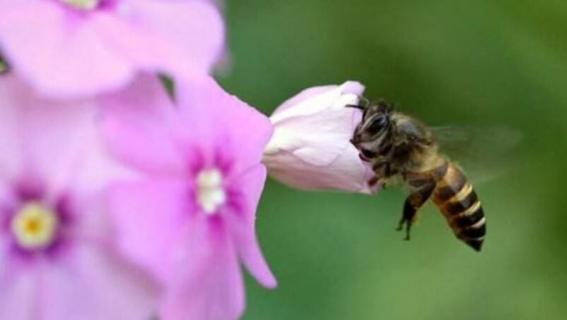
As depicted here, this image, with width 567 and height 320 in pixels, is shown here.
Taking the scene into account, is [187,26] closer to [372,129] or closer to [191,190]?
[191,190]

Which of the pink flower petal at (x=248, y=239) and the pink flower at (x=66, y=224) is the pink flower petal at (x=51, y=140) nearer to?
the pink flower at (x=66, y=224)

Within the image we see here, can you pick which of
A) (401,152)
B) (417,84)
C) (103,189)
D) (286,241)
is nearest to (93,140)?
(103,189)

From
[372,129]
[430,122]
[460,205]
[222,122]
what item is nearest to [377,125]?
[372,129]

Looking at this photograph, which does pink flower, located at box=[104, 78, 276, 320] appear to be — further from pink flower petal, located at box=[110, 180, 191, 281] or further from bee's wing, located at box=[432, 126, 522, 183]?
bee's wing, located at box=[432, 126, 522, 183]

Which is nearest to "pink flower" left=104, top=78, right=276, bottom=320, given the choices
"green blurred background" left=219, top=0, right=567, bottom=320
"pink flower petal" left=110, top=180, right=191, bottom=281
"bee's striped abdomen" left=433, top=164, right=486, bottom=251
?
"pink flower petal" left=110, top=180, right=191, bottom=281

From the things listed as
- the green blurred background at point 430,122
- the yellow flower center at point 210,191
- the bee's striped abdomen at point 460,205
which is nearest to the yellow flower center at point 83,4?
the yellow flower center at point 210,191
